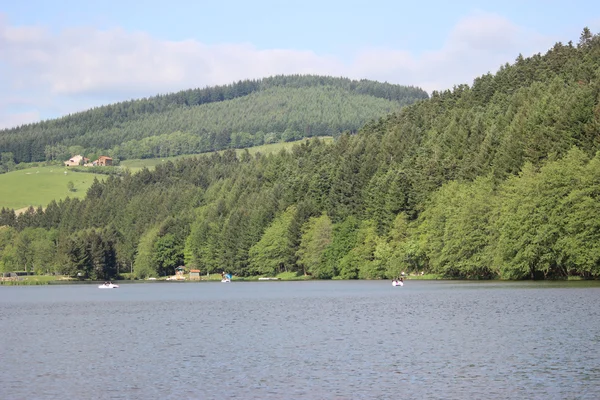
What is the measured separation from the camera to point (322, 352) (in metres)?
47.3

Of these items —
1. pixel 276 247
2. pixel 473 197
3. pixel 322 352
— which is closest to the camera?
pixel 322 352

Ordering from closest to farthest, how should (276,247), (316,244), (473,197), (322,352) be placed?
(322,352), (473,197), (316,244), (276,247)

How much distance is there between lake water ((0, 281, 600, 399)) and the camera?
3634 centimetres

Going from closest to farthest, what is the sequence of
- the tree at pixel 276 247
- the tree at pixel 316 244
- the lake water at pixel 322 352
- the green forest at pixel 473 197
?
the lake water at pixel 322 352 → the green forest at pixel 473 197 → the tree at pixel 316 244 → the tree at pixel 276 247

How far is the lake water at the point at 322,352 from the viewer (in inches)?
1431

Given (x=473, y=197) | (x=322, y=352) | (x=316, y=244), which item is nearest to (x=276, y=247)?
(x=316, y=244)

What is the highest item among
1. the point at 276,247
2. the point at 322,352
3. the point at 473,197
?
the point at 473,197

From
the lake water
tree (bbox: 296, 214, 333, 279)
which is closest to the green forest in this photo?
tree (bbox: 296, 214, 333, 279)

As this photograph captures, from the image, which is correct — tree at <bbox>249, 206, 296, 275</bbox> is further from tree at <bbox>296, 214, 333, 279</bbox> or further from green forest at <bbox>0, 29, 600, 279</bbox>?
tree at <bbox>296, 214, 333, 279</bbox>

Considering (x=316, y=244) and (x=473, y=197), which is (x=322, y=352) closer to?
(x=473, y=197)

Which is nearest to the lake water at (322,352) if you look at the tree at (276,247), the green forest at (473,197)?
the green forest at (473,197)

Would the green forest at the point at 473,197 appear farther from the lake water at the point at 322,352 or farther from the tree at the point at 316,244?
the lake water at the point at 322,352

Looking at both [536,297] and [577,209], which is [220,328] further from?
[577,209]

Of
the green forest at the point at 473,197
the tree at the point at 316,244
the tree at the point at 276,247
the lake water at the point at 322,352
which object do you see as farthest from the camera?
the tree at the point at 276,247
